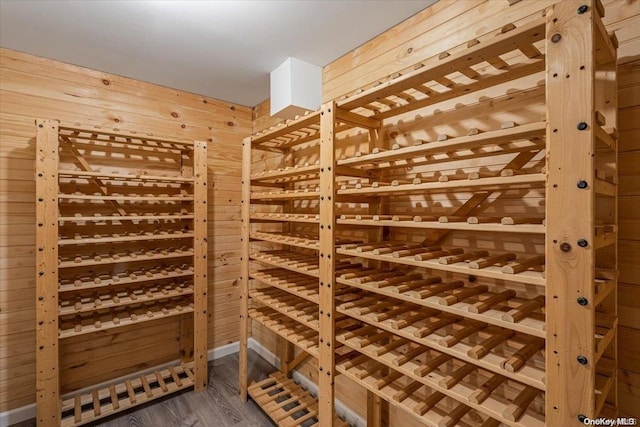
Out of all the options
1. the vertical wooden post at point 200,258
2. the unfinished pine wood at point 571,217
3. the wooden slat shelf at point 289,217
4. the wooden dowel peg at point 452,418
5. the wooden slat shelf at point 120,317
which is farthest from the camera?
the vertical wooden post at point 200,258

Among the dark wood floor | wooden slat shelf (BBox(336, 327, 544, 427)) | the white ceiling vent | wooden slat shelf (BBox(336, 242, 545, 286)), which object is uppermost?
the white ceiling vent

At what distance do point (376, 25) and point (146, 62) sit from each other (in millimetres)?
1698

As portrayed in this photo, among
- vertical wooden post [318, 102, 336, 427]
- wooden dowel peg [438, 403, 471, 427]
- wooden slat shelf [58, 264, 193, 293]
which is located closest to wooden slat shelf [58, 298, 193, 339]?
wooden slat shelf [58, 264, 193, 293]

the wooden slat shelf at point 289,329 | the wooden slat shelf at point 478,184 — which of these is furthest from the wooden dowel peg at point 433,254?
the wooden slat shelf at point 289,329

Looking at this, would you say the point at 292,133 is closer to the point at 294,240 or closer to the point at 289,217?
the point at 289,217

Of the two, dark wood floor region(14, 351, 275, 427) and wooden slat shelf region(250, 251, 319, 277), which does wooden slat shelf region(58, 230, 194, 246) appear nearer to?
wooden slat shelf region(250, 251, 319, 277)

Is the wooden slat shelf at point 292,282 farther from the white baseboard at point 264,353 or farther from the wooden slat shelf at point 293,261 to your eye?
the white baseboard at point 264,353

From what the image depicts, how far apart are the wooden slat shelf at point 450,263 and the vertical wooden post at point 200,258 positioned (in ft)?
4.54

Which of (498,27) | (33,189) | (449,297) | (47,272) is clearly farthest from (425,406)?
(33,189)

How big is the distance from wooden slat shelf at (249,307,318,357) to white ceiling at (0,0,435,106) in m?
1.89

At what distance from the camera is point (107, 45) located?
6.77 ft

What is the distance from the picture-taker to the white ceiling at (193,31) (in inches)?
65.3

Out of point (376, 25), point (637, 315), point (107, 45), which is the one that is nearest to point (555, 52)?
point (637, 315)

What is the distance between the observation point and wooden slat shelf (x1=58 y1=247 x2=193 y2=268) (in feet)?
6.78
